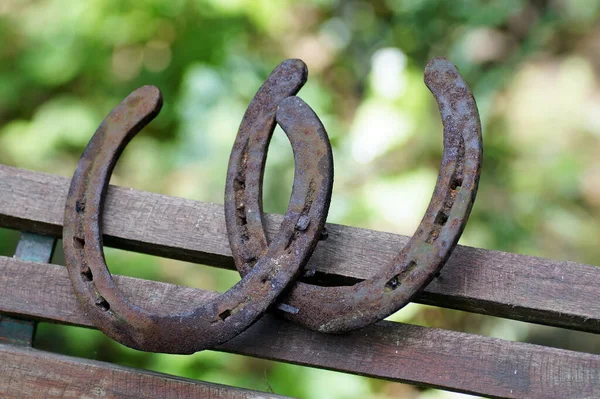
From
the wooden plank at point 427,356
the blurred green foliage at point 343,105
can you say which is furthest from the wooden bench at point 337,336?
the blurred green foliage at point 343,105

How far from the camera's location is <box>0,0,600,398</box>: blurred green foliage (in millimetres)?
2229

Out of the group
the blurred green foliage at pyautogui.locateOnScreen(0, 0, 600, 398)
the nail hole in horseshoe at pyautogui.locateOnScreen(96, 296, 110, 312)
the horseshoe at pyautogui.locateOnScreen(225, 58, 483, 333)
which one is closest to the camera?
the horseshoe at pyautogui.locateOnScreen(225, 58, 483, 333)

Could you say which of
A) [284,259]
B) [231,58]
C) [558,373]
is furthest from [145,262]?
[558,373]

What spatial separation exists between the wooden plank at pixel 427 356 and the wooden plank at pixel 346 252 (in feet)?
0.19

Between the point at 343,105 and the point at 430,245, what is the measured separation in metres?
1.91

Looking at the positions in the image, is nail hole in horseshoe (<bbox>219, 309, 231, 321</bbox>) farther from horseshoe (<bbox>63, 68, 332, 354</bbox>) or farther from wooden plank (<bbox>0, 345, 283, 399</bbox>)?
wooden plank (<bbox>0, 345, 283, 399</bbox>)

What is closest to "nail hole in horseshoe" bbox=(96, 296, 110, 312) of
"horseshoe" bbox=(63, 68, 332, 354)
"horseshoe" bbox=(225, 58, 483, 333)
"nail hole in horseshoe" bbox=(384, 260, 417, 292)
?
"horseshoe" bbox=(63, 68, 332, 354)

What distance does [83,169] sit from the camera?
44.5 inches

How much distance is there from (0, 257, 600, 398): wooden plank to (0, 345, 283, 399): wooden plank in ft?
0.22

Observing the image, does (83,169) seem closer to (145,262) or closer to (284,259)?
(284,259)

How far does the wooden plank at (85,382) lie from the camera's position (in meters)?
1.02

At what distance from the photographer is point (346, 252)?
1.06 meters

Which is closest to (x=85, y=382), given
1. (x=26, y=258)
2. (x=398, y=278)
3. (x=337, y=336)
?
(x=26, y=258)

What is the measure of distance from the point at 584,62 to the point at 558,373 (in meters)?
2.01
